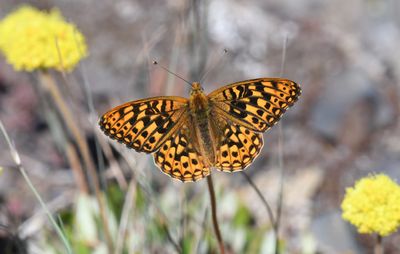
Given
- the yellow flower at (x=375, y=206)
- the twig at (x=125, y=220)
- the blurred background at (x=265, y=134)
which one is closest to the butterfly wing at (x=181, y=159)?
the yellow flower at (x=375, y=206)

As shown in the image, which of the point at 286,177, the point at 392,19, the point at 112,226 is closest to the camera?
the point at 112,226

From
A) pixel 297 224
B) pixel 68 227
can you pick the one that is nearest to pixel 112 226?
A: pixel 68 227

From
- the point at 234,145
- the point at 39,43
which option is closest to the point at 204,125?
the point at 234,145

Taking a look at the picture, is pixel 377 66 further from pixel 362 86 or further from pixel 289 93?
pixel 289 93

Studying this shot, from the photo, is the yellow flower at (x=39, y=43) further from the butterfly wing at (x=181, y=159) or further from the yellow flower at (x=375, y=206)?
the yellow flower at (x=375, y=206)

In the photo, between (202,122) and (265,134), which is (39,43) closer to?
(202,122)
